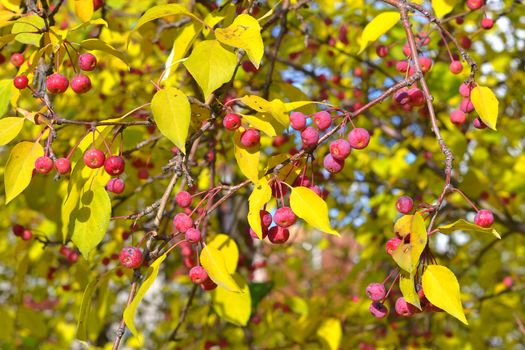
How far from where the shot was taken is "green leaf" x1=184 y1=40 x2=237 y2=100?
1.13m

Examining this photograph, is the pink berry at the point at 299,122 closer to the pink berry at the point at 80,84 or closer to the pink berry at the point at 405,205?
the pink berry at the point at 405,205

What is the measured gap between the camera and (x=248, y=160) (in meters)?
1.17

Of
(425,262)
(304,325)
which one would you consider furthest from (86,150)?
(304,325)

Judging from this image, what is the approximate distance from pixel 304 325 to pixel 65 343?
2.51 m

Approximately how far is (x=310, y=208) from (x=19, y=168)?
56cm

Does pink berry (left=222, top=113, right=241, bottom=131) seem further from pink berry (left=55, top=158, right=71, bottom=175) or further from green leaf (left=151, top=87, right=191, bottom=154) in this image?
pink berry (left=55, top=158, right=71, bottom=175)

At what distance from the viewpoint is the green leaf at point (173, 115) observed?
3.49 feet

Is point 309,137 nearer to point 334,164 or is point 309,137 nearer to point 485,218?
point 334,164

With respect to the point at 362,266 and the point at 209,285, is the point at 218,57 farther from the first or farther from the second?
the point at 362,266

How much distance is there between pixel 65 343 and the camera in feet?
14.4

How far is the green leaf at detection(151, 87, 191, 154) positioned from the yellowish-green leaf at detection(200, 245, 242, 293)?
234 millimetres

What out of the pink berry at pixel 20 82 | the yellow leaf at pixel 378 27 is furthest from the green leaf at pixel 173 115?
the yellow leaf at pixel 378 27

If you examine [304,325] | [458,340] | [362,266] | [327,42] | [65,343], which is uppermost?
[327,42]

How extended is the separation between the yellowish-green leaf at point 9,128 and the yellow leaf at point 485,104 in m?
0.87
